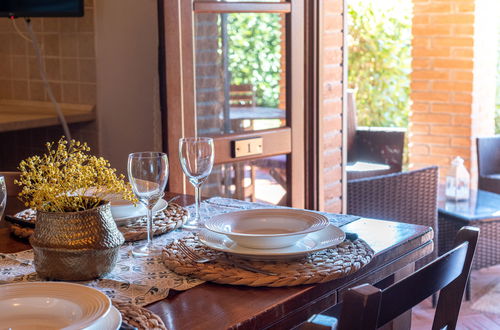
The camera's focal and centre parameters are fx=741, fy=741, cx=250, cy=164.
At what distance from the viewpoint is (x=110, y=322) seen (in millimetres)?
954

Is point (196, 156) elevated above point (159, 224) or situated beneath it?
elevated above

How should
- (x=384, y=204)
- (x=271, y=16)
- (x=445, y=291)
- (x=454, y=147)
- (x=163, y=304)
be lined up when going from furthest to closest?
(x=454, y=147) → (x=384, y=204) → (x=271, y=16) → (x=445, y=291) → (x=163, y=304)

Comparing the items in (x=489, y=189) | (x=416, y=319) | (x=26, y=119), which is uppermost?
(x=26, y=119)

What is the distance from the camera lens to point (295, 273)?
1.21m

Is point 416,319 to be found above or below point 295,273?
below

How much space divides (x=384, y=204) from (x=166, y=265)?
207cm

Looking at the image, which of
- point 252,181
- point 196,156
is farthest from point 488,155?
point 196,156

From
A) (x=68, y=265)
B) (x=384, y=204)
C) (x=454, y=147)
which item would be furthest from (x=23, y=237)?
(x=454, y=147)

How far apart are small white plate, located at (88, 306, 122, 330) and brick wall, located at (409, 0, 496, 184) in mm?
4077

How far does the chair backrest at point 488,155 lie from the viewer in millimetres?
4254

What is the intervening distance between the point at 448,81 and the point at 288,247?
374cm

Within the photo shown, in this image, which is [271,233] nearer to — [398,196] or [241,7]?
[241,7]

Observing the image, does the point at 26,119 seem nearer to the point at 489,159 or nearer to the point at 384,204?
the point at 384,204

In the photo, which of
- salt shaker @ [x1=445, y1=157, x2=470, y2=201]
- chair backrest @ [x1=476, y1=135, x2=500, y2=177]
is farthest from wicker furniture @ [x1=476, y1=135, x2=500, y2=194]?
salt shaker @ [x1=445, y1=157, x2=470, y2=201]
